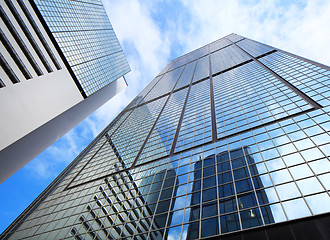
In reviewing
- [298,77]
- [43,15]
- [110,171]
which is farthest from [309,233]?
[43,15]

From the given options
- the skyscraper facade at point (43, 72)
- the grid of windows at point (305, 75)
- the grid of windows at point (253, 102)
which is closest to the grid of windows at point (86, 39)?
the skyscraper facade at point (43, 72)

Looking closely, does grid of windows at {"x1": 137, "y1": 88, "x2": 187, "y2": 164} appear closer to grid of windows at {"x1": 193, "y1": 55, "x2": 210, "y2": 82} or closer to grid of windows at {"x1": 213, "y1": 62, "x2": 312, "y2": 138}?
grid of windows at {"x1": 213, "y1": 62, "x2": 312, "y2": 138}

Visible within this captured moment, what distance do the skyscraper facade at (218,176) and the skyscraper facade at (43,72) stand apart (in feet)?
41.4

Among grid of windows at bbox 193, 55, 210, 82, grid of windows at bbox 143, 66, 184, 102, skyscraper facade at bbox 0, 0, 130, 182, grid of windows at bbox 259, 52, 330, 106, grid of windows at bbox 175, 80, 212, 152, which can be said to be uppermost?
skyscraper facade at bbox 0, 0, 130, 182

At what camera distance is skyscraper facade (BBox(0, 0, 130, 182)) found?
1464 inches

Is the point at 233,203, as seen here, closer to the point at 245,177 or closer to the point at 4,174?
the point at 245,177

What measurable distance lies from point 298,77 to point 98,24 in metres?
78.4

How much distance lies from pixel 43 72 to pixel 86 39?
30.7m

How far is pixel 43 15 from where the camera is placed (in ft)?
163

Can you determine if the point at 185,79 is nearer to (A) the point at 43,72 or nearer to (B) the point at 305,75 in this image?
(A) the point at 43,72

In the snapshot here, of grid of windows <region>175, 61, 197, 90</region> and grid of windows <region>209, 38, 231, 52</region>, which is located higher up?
grid of windows <region>209, 38, 231, 52</region>

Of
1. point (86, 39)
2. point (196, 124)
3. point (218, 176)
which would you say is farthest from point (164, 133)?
point (86, 39)

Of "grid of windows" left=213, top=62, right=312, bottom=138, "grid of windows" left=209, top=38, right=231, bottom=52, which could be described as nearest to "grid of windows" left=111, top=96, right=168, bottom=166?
"grid of windows" left=213, top=62, right=312, bottom=138

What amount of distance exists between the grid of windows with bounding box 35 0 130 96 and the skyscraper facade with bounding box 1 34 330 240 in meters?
30.9
